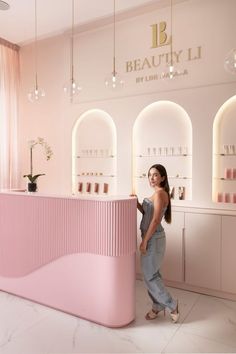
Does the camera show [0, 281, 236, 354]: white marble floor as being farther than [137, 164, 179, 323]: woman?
No

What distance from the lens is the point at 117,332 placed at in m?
2.65

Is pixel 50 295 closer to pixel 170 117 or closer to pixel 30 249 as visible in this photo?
pixel 30 249

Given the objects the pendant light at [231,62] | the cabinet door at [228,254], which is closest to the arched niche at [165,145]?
the cabinet door at [228,254]

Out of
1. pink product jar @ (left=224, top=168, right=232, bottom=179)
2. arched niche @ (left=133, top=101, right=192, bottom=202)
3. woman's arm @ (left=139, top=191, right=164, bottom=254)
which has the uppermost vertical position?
arched niche @ (left=133, top=101, right=192, bottom=202)

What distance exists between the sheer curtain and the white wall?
161 mm

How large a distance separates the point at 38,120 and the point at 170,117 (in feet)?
7.68

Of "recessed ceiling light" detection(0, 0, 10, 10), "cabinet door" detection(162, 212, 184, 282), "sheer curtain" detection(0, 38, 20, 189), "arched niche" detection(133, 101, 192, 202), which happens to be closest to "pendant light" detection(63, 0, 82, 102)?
"recessed ceiling light" detection(0, 0, 10, 10)

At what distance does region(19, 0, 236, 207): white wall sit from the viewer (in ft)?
11.2

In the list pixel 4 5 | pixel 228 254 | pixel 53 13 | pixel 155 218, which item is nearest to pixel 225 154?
pixel 228 254

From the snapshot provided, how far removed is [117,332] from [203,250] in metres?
1.42

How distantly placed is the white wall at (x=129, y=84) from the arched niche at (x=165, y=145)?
11cm

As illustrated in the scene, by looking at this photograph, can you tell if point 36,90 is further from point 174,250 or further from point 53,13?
point 174,250

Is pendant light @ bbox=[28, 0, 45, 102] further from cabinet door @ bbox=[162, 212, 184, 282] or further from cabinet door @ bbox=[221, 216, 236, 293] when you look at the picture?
cabinet door @ bbox=[221, 216, 236, 293]

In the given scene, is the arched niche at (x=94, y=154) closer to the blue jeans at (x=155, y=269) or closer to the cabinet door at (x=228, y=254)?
the blue jeans at (x=155, y=269)
